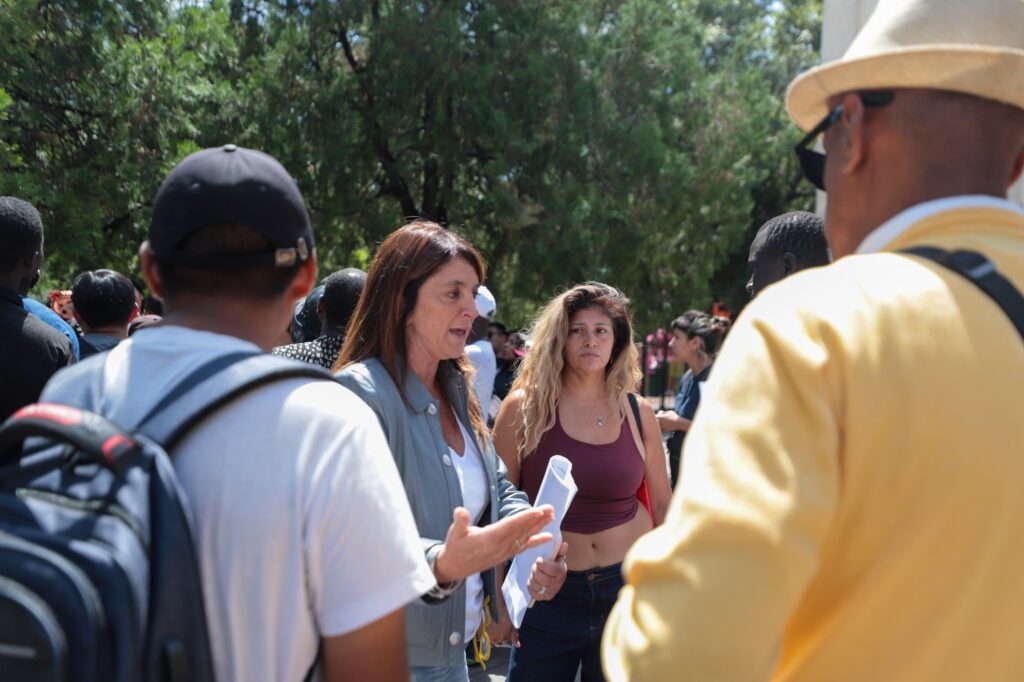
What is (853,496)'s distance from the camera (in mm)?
1285

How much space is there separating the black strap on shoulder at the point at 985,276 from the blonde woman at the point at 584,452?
286cm

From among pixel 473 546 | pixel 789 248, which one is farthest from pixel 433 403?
pixel 789 248

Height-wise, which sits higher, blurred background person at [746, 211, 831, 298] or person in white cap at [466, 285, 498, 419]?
blurred background person at [746, 211, 831, 298]

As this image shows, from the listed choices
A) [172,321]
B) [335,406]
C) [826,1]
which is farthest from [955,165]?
[826,1]

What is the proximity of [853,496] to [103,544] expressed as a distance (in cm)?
97

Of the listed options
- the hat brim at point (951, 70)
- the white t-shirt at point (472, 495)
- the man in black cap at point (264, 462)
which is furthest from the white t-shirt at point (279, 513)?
the white t-shirt at point (472, 495)

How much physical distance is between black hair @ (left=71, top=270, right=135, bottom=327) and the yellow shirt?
187 inches

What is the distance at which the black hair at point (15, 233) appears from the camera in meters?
3.78

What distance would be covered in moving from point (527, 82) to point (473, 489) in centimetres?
1400

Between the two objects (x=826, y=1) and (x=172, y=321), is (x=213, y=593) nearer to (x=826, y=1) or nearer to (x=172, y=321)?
(x=172, y=321)

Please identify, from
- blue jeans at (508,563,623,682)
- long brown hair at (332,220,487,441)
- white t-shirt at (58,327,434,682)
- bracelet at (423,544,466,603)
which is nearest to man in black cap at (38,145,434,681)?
white t-shirt at (58,327,434,682)

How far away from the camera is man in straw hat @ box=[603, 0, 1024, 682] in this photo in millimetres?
1223

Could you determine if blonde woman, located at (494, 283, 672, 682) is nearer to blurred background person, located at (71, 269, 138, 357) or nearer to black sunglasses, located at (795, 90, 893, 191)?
blurred background person, located at (71, 269, 138, 357)

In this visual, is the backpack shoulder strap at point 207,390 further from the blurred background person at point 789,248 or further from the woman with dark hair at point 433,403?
the blurred background person at point 789,248
